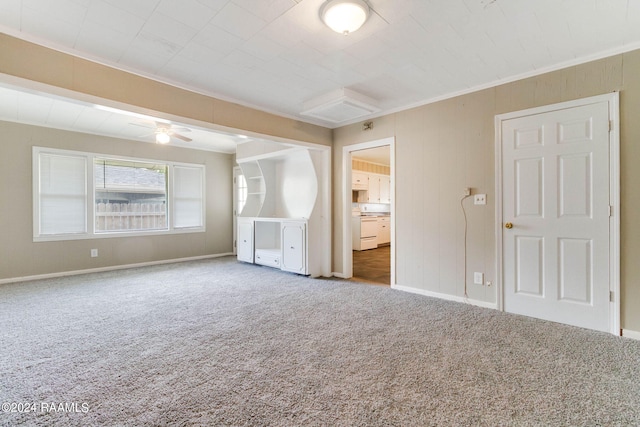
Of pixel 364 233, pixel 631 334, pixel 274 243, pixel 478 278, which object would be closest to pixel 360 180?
pixel 364 233

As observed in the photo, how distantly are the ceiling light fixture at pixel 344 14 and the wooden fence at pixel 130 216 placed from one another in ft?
17.6

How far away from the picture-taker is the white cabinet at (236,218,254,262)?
5.86 metres

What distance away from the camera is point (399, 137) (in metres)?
4.07

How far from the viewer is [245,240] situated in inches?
235

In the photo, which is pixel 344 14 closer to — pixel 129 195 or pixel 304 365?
pixel 304 365

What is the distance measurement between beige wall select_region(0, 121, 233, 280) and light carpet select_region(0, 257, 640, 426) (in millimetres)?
1461

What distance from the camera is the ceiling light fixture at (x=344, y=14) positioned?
1.92 metres

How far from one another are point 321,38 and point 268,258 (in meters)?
3.99

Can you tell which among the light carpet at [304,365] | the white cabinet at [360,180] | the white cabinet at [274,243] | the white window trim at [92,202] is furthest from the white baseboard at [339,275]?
the white cabinet at [360,180]

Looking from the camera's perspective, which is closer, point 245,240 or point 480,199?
point 480,199

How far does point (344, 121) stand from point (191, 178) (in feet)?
12.6

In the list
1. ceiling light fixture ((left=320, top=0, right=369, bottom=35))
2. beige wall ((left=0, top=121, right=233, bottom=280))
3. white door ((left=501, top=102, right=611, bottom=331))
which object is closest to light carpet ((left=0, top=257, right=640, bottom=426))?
white door ((left=501, top=102, right=611, bottom=331))

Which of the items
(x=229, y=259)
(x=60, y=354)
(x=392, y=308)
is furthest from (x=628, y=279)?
(x=229, y=259)

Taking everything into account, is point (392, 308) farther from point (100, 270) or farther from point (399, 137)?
point (100, 270)
